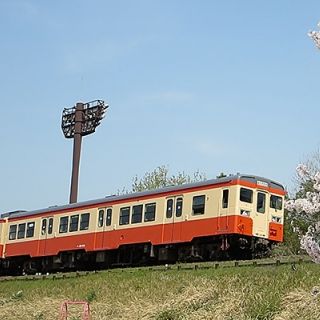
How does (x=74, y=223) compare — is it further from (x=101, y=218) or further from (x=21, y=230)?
(x=21, y=230)

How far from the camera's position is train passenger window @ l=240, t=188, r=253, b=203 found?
20544mm

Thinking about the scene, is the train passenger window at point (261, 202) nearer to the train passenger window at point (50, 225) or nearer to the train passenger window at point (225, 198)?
the train passenger window at point (225, 198)

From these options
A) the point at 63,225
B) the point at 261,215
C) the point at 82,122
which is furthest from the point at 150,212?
the point at 82,122

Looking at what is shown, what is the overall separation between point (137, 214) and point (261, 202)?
4.06 m

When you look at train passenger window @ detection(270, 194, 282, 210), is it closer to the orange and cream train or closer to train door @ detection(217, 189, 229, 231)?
the orange and cream train

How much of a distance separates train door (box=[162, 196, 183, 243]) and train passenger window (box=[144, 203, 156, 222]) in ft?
1.85

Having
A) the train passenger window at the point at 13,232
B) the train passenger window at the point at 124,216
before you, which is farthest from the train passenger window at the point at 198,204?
the train passenger window at the point at 13,232

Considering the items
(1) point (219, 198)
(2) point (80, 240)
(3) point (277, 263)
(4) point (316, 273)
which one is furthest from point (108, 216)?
(4) point (316, 273)

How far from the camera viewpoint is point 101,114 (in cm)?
4341

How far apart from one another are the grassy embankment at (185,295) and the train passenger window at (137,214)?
A: 3599 mm

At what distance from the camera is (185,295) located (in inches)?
498

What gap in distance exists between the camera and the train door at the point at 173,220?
21312 millimetres

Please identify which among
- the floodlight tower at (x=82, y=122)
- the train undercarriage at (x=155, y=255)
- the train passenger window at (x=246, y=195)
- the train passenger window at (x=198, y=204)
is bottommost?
the train undercarriage at (x=155, y=255)

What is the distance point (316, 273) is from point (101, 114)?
106ft
